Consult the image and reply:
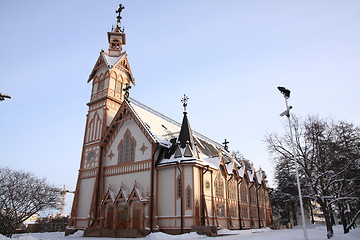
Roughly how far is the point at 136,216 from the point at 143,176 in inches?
151

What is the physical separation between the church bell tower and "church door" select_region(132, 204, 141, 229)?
533cm

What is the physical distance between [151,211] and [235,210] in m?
11.4

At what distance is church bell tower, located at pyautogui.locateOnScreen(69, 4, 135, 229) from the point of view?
105ft

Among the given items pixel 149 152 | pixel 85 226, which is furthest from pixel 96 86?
pixel 85 226

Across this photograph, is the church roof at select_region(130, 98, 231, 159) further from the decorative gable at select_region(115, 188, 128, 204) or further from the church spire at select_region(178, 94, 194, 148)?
the decorative gable at select_region(115, 188, 128, 204)

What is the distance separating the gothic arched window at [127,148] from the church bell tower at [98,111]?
2947 mm

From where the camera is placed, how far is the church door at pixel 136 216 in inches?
1063

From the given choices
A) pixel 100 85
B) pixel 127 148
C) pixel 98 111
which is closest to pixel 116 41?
pixel 100 85

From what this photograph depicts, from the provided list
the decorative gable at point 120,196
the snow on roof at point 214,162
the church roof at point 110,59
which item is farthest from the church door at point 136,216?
the church roof at point 110,59

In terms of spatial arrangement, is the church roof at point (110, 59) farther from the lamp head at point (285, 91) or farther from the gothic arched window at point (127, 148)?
the lamp head at point (285, 91)

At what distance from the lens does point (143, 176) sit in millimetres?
28562

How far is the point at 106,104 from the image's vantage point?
34906mm

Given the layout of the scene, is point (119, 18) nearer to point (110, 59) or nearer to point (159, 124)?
point (110, 59)

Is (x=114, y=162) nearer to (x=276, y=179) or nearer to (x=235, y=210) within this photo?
(x=235, y=210)
